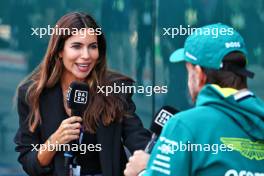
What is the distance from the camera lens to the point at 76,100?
3057mm

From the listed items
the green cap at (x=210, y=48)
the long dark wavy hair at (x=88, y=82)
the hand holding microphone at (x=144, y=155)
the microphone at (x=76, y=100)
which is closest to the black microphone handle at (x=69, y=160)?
the microphone at (x=76, y=100)

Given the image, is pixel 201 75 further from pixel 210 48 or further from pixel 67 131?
pixel 67 131

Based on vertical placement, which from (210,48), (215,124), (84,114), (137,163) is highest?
(210,48)

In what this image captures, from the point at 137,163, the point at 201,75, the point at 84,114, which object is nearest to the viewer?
the point at 201,75

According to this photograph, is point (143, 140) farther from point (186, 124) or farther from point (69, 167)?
point (186, 124)

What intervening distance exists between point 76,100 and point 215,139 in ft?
3.23

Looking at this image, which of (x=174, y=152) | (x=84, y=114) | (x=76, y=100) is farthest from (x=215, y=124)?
(x=84, y=114)

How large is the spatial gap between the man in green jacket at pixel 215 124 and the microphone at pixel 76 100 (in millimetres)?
824

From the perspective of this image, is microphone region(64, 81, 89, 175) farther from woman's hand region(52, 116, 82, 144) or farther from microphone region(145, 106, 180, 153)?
microphone region(145, 106, 180, 153)

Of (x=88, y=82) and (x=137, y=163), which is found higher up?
(x=88, y=82)

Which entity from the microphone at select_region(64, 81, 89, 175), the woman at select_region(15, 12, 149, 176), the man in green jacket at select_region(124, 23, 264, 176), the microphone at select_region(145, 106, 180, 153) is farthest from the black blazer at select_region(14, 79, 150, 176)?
the man in green jacket at select_region(124, 23, 264, 176)

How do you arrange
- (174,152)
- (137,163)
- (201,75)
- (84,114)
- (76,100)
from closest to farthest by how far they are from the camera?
(174,152) < (201,75) < (137,163) < (76,100) < (84,114)

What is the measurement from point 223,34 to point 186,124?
372 mm

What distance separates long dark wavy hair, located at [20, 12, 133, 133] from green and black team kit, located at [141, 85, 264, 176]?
1037mm
